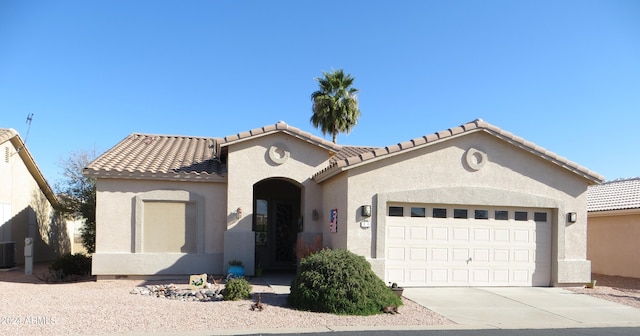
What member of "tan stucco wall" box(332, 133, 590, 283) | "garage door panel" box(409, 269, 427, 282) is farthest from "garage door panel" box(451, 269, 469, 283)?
"tan stucco wall" box(332, 133, 590, 283)

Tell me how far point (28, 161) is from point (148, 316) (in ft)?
52.5

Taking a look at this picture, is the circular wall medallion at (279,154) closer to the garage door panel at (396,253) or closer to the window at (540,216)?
the garage door panel at (396,253)

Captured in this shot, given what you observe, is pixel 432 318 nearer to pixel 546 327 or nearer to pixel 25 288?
pixel 546 327

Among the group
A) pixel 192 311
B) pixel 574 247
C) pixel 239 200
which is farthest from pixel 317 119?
pixel 192 311

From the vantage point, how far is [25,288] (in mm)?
12906

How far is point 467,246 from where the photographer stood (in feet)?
→ 44.1

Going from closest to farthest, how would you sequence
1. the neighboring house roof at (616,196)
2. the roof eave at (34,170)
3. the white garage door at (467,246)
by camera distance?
the white garage door at (467,246) → the neighboring house roof at (616,196) → the roof eave at (34,170)

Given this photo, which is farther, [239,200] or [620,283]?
[620,283]

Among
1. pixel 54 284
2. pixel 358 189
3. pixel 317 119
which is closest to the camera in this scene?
pixel 358 189

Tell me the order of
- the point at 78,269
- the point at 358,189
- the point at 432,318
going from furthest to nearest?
the point at 78,269 < the point at 358,189 < the point at 432,318

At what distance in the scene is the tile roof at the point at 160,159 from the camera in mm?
14391

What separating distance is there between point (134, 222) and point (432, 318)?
9140mm

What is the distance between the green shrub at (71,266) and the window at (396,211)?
963 centimetres

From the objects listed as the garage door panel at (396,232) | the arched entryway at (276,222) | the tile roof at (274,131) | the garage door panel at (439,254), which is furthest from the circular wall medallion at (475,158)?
the arched entryway at (276,222)
